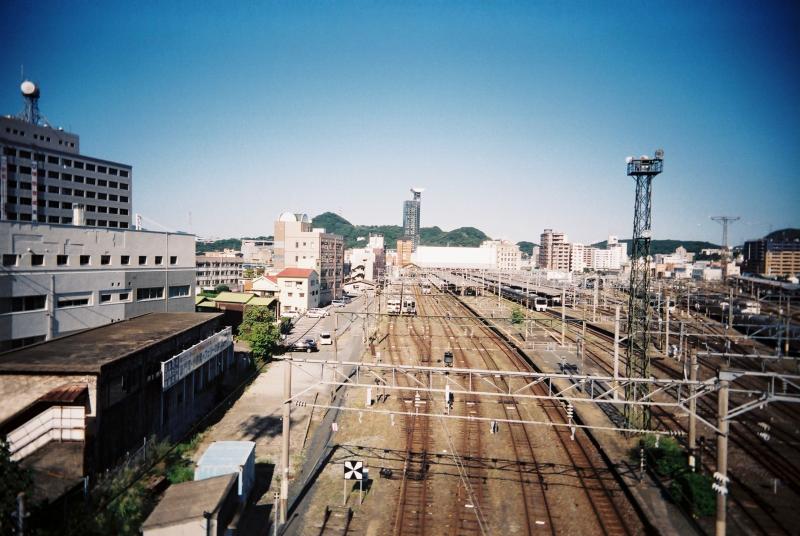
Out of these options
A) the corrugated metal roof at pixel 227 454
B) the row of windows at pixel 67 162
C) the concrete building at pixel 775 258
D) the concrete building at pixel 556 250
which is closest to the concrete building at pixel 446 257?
the concrete building at pixel 556 250

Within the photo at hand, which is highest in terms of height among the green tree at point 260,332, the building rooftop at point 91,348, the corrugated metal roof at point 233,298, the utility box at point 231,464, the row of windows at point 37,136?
the row of windows at point 37,136

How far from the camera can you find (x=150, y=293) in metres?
27.7

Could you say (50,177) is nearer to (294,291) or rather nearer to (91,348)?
(294,291)

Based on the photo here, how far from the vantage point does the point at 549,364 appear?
30.0 meters

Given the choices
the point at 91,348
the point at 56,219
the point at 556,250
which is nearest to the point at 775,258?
the point at 556,250

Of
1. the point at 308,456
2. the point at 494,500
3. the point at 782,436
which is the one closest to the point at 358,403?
the point at 308,456

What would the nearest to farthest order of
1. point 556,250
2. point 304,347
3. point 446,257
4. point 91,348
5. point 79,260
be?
point 91,348, point 79,260, point 304,347, point 446,257, point 556,250

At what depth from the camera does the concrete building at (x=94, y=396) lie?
1150cm

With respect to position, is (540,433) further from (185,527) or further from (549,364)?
(185,527)

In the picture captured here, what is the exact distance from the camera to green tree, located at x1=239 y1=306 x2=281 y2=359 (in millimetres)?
28891

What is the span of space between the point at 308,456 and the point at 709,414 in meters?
18.5

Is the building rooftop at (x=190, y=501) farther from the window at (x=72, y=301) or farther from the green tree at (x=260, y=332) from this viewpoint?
the green tree at (x=260, y=332)

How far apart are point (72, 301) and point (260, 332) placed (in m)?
10.3

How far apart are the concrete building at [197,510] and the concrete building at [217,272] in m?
69.2
